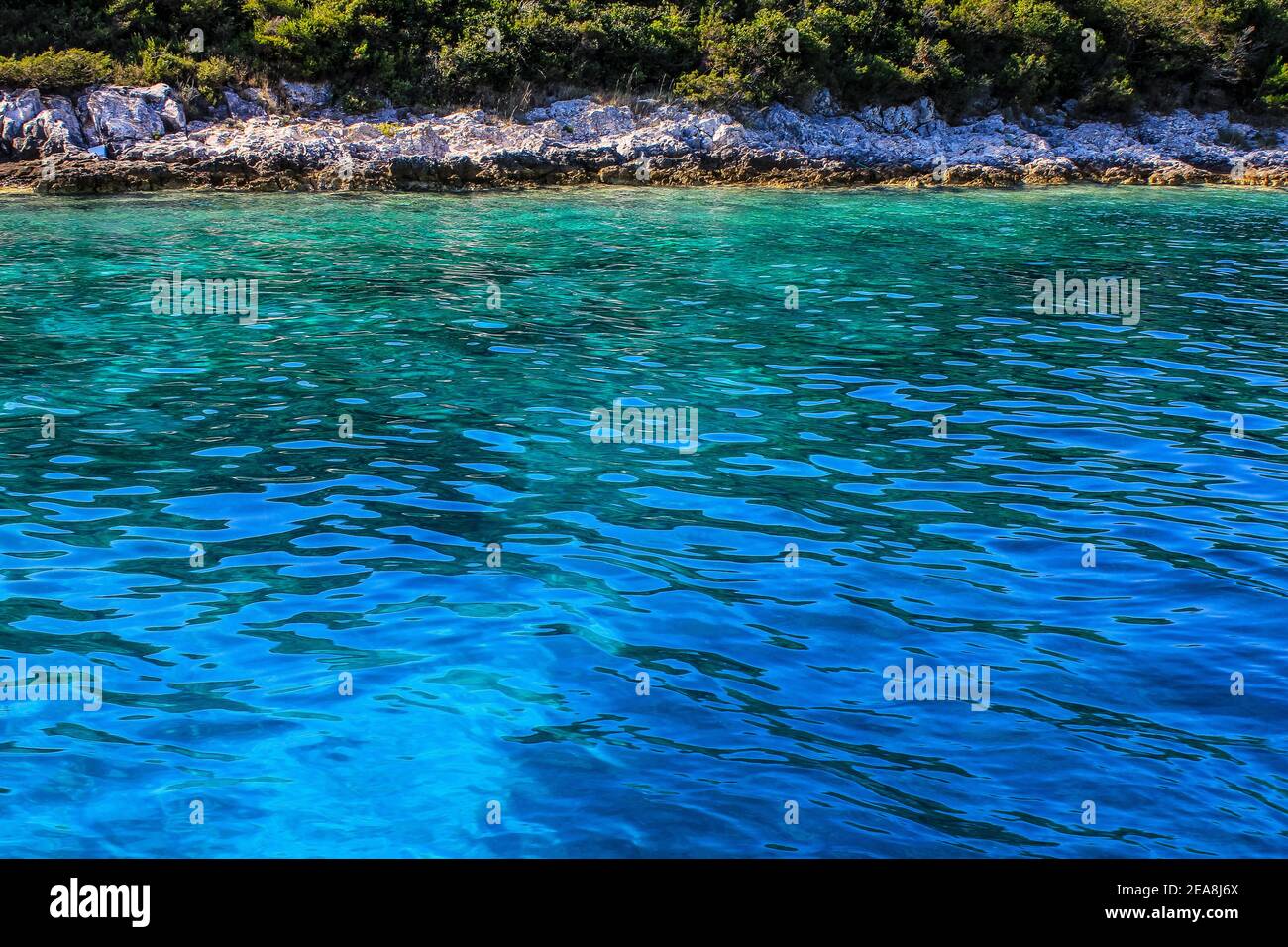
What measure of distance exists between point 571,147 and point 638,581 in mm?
27447

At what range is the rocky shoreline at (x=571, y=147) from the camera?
29.5 meters

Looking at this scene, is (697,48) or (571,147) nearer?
(571,147)

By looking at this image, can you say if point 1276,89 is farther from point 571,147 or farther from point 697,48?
point 571,147

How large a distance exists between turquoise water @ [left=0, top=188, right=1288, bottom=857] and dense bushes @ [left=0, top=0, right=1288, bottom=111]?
20.2 m

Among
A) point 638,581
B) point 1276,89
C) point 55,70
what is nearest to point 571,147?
point 55,70

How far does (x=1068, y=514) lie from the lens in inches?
342

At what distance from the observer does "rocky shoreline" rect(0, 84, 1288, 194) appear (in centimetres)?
2947

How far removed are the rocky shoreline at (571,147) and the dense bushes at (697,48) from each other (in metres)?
1.04

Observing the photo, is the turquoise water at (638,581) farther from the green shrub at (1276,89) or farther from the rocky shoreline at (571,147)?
the green shrub at (1276,89)

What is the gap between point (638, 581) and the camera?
750 cm

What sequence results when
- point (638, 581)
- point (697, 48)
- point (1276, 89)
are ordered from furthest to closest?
1. point (1276, 89)
2. point (697, 48)
3. point (638, 581)
